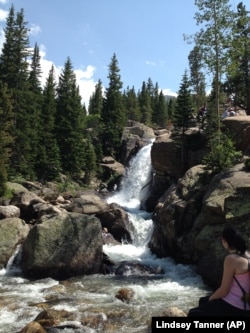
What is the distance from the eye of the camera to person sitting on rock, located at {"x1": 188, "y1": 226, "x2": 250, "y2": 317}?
18.6ft

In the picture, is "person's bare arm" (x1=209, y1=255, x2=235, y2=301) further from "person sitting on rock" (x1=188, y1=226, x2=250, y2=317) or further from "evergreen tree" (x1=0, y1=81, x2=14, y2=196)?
"evergreen tree" (x1=0, y1=81, x2=14, y2=196)

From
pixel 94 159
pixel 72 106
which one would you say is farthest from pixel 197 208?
pixel 72 106

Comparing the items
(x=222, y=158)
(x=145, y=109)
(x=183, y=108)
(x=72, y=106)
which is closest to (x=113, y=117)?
(x=72, y=106)

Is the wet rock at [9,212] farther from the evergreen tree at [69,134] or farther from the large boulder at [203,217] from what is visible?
the evergreen tree at [69,134]

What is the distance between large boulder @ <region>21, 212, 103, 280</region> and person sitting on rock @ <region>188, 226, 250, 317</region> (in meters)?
13.1

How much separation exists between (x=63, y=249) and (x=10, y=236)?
3.57 meters

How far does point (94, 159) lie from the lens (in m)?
53.8

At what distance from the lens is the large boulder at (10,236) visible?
1972cm

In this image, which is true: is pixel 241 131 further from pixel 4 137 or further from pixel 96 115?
pixel 96 115

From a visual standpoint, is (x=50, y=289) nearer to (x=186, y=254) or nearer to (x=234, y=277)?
(x=186, y=254)

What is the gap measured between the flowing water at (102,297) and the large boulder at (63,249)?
53cm

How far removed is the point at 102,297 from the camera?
15102 millimetres

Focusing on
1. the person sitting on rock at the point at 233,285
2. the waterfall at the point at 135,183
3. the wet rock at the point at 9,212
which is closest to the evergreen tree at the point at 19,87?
the waterfall at the point at 135,183

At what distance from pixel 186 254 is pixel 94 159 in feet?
115
